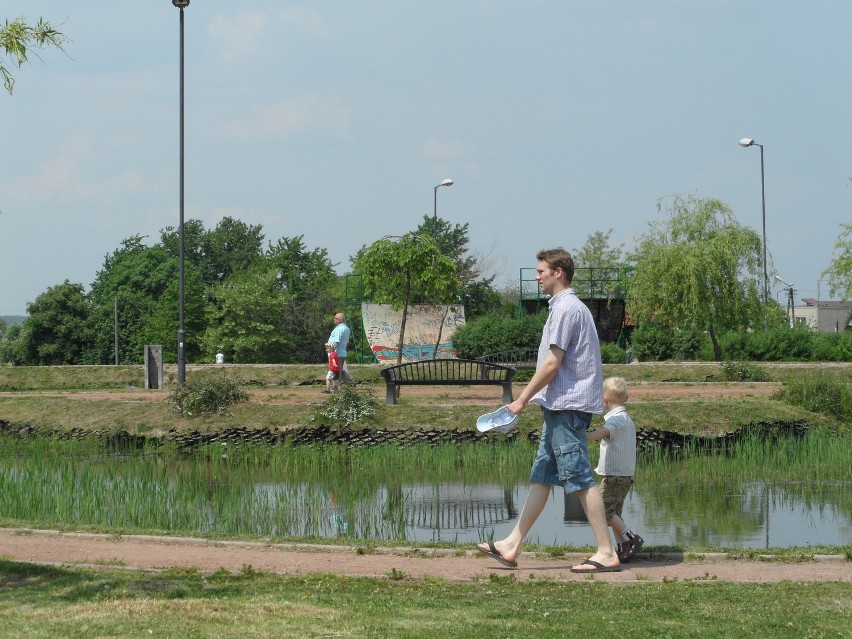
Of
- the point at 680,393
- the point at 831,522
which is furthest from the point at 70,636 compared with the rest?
the point at 680,393

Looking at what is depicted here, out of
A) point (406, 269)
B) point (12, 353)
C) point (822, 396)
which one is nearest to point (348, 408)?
point (822, 396)

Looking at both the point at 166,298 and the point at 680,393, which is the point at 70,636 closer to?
the point at 680,393

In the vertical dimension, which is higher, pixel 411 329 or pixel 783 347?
pixel 411 329

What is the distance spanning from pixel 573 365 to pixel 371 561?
2.03 m

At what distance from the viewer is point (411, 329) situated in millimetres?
45156

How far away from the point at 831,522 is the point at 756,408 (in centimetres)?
779

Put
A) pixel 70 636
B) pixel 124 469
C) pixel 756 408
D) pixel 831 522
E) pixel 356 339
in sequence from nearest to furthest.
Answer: pixel 70 636 → pixel 831 522 → pixel 124 469 → pixel 756 408 → pixel 356 339

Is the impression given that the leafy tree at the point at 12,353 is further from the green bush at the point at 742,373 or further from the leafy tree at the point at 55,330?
the green bush at the point at 742,373

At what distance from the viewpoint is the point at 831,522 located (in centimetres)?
1105

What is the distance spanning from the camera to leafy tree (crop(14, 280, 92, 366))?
69750mm

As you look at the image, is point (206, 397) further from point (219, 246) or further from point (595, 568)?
point (219, 246)

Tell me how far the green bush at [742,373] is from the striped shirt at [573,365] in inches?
789

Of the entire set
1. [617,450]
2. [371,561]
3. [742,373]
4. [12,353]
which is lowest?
[371,561]

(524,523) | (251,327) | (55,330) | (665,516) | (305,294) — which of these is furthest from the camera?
(55,330)
